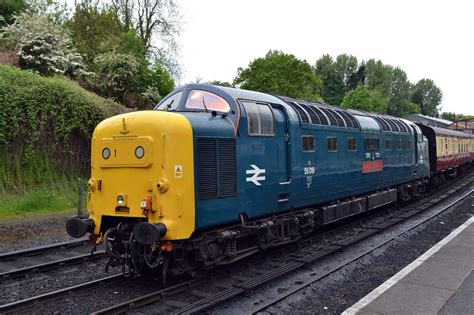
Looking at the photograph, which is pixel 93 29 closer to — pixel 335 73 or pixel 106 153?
pixel 106 153

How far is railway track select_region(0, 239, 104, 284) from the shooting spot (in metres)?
8.78

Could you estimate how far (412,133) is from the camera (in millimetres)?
18734

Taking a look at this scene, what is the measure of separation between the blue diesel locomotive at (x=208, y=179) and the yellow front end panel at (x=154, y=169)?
0.02 metres

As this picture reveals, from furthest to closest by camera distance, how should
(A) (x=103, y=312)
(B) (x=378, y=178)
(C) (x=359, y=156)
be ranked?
(B) (x=378, y=178) < (C) (x=359, y=156) < (A) (x=103, y=312)

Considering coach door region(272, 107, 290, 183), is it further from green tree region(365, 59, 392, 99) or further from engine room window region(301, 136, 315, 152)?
green tree region(365, 59, 392, 99)

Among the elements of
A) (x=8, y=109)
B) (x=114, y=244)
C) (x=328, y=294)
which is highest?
(x=8, y=109)

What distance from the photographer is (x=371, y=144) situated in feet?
46.4

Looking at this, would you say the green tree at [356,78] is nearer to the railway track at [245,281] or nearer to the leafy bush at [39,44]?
the leafy bush at [39,44]

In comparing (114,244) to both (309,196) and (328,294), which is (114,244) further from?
(309,196)

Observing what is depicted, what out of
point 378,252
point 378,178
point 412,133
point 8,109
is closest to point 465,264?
point 378,252

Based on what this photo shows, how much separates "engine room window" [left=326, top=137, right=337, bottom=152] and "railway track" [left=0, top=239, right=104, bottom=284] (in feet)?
19.5

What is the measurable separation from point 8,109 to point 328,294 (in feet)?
44.4

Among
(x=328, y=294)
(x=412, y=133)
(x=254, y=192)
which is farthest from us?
(x=412, y=133)

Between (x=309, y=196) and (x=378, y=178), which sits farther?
(x=378, y=178)
